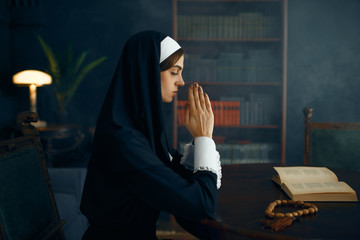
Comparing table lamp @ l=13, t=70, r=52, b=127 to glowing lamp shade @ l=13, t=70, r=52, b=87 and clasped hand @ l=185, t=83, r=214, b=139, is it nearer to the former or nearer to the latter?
glowing lamp shade @ l=13, t=70, r=52, b=87

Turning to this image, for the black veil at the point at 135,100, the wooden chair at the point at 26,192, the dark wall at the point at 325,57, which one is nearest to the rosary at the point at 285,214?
the black veil at the point at 135,100

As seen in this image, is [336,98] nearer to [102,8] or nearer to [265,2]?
[265,2]

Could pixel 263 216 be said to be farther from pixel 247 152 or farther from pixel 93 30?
pixel 93 30

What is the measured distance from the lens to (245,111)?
2838mm

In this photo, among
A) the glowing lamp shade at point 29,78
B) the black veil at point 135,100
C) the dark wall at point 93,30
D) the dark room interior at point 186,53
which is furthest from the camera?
the dark wall at point 93,30

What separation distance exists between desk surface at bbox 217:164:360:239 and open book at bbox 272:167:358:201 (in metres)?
0.02

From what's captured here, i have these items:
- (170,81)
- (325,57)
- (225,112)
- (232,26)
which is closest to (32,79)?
(225,112)

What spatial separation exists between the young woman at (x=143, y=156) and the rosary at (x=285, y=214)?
6.2 inches

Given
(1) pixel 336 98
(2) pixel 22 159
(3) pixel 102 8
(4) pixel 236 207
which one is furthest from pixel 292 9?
(2) pixel 22 159

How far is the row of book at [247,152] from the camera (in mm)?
2838

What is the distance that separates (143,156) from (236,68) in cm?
217

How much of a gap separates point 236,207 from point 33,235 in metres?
0.69

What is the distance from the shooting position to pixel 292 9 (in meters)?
3.22

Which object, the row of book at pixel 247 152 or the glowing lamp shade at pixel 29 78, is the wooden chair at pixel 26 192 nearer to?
the glowing lamp shade at pixel 29 78
